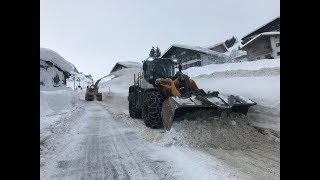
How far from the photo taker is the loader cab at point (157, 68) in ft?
38.6

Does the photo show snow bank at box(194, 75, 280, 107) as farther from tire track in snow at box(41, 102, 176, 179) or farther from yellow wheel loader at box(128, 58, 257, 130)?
tire track in snow at box(41, 102, 176, 179)

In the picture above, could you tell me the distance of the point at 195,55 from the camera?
114 feet

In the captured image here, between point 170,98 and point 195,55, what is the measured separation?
87.0 ft

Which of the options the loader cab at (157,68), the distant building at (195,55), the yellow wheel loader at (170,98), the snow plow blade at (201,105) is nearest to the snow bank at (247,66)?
the loader cab at (157,68)

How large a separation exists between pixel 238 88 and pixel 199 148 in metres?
8.29

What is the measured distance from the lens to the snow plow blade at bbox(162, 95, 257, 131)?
8.44 m

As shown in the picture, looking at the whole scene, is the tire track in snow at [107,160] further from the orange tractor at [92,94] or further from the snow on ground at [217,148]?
the orange tractor at [92,94]

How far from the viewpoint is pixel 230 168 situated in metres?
5.70

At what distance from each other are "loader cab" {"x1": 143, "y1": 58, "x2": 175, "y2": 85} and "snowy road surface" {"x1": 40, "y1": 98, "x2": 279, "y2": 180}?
363 cm
